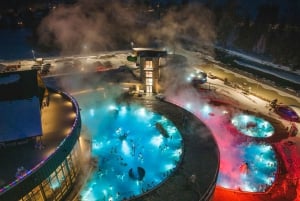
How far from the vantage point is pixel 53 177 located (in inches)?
600

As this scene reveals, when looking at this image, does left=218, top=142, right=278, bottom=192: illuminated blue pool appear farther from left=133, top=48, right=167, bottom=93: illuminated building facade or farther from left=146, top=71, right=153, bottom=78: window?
left=146, top=71, right=153, bottom=78: window

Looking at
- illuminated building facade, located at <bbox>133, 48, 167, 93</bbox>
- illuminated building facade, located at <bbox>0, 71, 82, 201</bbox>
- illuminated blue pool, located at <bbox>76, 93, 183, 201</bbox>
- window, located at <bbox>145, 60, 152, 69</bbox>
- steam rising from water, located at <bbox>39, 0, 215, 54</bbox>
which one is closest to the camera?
illuminated building facade, located at <bbox>0, 71, 82, 201</bbox>

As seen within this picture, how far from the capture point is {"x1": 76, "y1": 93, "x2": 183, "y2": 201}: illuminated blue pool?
17484 millimetres

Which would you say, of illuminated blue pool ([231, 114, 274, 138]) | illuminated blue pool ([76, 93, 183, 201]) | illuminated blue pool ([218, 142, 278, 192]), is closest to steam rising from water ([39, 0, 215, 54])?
illuminated blue pool ([231, 114, 274, 138])

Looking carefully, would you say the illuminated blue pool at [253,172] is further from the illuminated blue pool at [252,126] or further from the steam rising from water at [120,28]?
the steam rising from water at [120,28]

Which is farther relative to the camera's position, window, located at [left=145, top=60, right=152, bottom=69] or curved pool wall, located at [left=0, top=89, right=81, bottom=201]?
window, located at [left=145, top=60, right=152, bottom=69]

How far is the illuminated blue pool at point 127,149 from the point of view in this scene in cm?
1748

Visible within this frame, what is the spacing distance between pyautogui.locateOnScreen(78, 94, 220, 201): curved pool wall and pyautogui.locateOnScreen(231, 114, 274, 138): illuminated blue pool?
6294 millimetres

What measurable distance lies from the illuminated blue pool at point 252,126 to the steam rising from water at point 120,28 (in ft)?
92.6

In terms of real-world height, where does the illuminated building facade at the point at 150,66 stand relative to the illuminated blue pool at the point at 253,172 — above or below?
above

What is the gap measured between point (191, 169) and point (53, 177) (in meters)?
9.23

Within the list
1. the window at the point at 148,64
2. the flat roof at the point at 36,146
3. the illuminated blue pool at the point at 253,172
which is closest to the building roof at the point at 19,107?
the flat roof at the point at 36,146

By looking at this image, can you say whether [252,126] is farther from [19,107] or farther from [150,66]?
[19,107]

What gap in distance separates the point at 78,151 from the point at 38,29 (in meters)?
50.0
